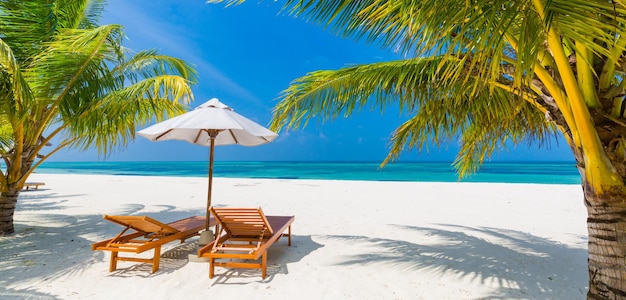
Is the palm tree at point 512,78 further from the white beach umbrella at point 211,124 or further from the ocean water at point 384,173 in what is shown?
the ocean water at point 384,173

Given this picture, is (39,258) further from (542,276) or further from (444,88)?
(542,276)

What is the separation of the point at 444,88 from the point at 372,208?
573 centimetres

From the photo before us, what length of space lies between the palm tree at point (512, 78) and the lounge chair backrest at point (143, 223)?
1947 mm

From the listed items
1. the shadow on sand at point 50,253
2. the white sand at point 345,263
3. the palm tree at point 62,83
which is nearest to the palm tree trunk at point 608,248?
the white sand at point 345,263

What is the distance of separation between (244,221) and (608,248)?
3329 millimetres

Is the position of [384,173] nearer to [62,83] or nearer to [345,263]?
[345,263]

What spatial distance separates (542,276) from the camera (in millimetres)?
3578

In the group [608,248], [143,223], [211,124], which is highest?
[211,124]

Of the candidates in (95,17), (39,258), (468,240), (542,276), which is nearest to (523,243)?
(468,240)

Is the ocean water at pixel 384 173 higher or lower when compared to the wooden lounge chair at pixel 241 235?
lower

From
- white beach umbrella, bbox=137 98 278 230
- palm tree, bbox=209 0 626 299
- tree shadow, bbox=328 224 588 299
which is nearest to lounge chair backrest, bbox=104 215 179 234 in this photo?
white beach umbrella, bbox=137 98 278 230

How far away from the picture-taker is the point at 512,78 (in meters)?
2.91

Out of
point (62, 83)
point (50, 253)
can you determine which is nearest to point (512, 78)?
point (62, 83)

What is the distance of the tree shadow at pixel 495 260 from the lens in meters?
3.32
